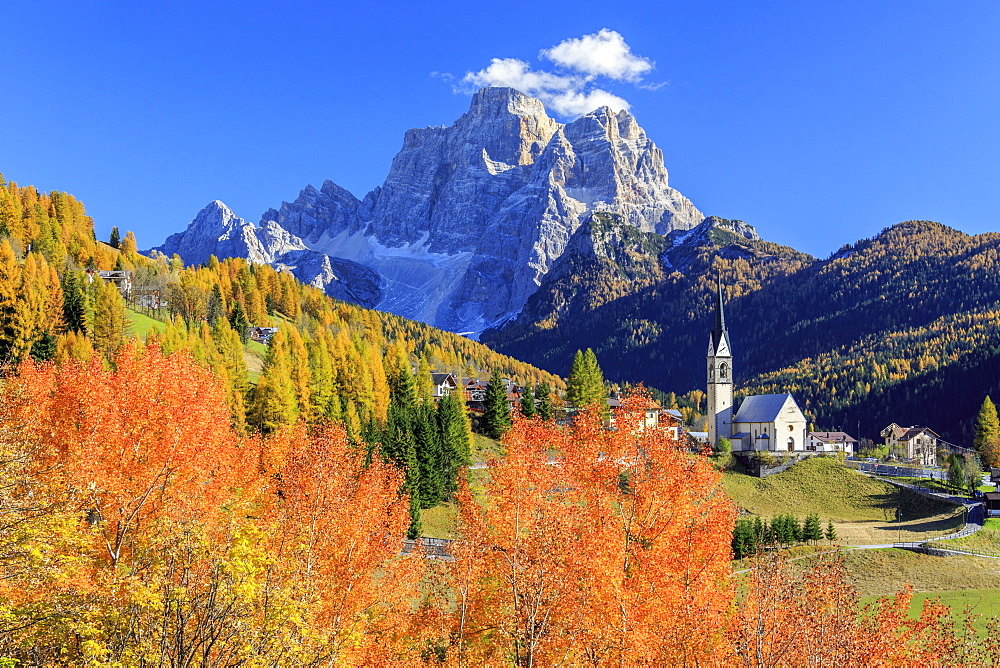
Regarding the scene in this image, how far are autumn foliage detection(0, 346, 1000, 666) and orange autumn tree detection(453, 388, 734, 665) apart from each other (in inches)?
3.6

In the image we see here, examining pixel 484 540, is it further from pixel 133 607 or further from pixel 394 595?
pixel 133 607

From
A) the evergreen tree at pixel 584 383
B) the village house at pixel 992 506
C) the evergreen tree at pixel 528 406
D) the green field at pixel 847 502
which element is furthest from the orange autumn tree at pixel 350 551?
the evergreen tree at pixel 584 383

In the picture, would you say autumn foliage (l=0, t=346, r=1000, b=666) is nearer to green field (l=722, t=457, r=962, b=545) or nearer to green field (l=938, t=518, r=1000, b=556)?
green field (l=938, t=518, r=1000, b=556)

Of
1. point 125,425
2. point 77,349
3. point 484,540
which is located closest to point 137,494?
point 125,425

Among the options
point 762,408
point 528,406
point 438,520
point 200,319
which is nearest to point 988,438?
point 762,408

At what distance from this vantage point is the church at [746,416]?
104 m

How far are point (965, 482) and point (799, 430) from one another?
23404mm

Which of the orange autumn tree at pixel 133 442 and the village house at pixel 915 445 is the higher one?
the village house at pixel 915 445

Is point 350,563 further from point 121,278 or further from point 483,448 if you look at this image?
point 121,278

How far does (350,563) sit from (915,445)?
132 meters

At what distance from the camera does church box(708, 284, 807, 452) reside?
10425 centimetres

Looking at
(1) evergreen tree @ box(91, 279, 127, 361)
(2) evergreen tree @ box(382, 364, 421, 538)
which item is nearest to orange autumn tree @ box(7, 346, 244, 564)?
(2) evergreen tree @ box(382, 364, 421, 538)

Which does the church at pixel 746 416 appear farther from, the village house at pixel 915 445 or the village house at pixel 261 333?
the village house at pixel 261 333

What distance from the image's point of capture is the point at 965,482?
280 feet
